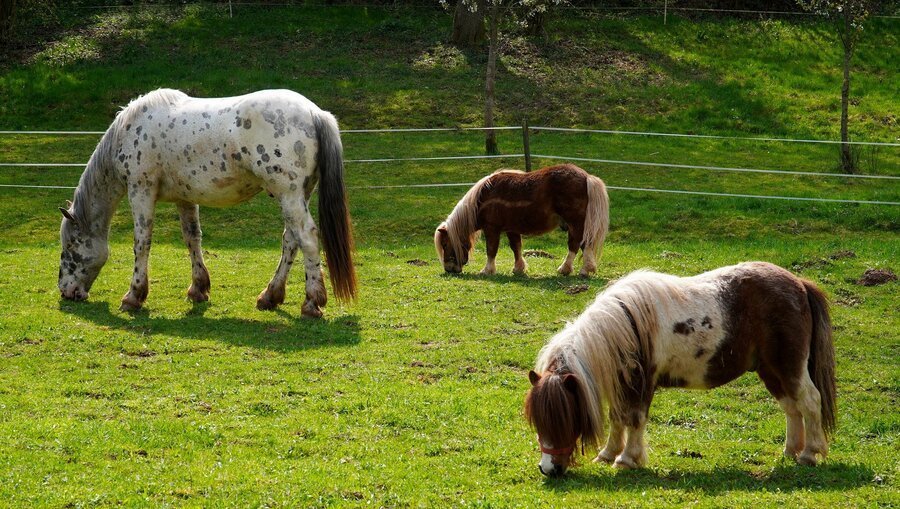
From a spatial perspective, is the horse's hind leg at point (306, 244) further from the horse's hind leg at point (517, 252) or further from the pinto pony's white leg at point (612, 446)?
the pinto pony's white leg at point (612, 446)

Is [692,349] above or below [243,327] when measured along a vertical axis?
above

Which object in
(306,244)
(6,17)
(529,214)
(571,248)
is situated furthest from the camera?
(6,17)

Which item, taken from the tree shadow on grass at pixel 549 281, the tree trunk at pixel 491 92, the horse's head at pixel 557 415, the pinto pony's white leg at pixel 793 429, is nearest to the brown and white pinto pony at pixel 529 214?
the tree shadow on grass at pixel 549 281

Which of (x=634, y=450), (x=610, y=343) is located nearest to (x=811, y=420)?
(x=634, y=450)

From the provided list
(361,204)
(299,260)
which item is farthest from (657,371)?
(361,204)

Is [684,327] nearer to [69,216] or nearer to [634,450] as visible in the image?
[634,450]

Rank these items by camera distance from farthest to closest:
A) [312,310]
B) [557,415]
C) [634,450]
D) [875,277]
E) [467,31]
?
[467,31] < [875,277] < [312,310] < [634,450] < [557,415]

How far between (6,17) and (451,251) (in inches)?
871

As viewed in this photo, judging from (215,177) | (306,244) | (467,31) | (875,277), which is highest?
(467,31)

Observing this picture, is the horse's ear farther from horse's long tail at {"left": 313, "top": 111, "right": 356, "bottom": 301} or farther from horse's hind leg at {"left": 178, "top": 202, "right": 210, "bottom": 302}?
horse's long tail at {"left": 313, "top": 111, "right": 356, "bottom": 301}

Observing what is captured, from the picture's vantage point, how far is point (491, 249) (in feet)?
48.0

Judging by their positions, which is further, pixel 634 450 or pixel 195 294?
pixel 195 294

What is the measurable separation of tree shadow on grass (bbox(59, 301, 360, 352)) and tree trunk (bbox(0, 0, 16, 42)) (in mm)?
20824

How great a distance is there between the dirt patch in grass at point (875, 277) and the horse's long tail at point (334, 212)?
687cm
